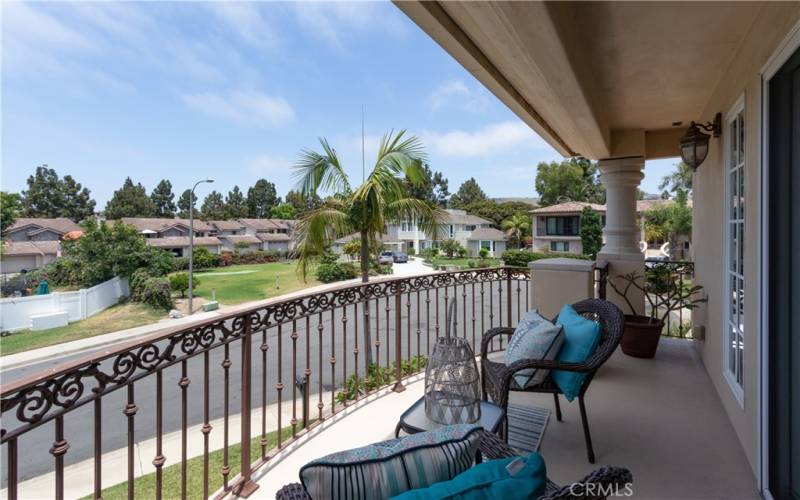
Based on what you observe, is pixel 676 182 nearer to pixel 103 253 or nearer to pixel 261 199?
pixel 103 253

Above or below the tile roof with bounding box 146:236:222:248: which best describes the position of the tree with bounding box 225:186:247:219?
above

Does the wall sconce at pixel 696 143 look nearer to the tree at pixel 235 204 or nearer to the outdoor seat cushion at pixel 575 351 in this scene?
the outdoor seat cushion at pixel 575 351

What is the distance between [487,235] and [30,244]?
35545 millimetres

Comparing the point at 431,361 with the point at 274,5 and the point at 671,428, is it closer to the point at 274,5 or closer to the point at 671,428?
the point at 671,428

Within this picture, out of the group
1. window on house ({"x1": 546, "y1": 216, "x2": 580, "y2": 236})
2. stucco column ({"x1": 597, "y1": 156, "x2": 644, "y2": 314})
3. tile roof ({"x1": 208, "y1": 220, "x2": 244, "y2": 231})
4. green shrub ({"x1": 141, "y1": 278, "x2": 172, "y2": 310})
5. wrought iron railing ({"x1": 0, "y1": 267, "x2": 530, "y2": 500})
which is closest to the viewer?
wrought iron railing ({"x1": 0, "y1": 267, "x2": 530, "y2": 500})

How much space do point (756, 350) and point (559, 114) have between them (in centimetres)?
184

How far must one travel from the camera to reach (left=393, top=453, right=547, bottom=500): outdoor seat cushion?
2.47 feet

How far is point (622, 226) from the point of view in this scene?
14.3 feet

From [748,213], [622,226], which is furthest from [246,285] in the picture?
[748,213]

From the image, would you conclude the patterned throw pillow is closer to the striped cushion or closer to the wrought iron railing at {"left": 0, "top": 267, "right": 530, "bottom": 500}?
the wrought iron railing at {"left": 0, "top": 267, "right": 530, "bottom": 500}

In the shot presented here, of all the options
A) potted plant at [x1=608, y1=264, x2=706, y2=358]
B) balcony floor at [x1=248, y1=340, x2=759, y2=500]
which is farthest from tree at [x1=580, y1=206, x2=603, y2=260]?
balcony floor at [x1=248, y1=340, x2=759, y2=500]

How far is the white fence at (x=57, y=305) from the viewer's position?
1372 cm

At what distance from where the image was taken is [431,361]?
1.70 m

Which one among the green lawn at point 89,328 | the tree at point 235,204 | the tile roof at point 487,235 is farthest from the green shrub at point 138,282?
the tree at point 235,204
